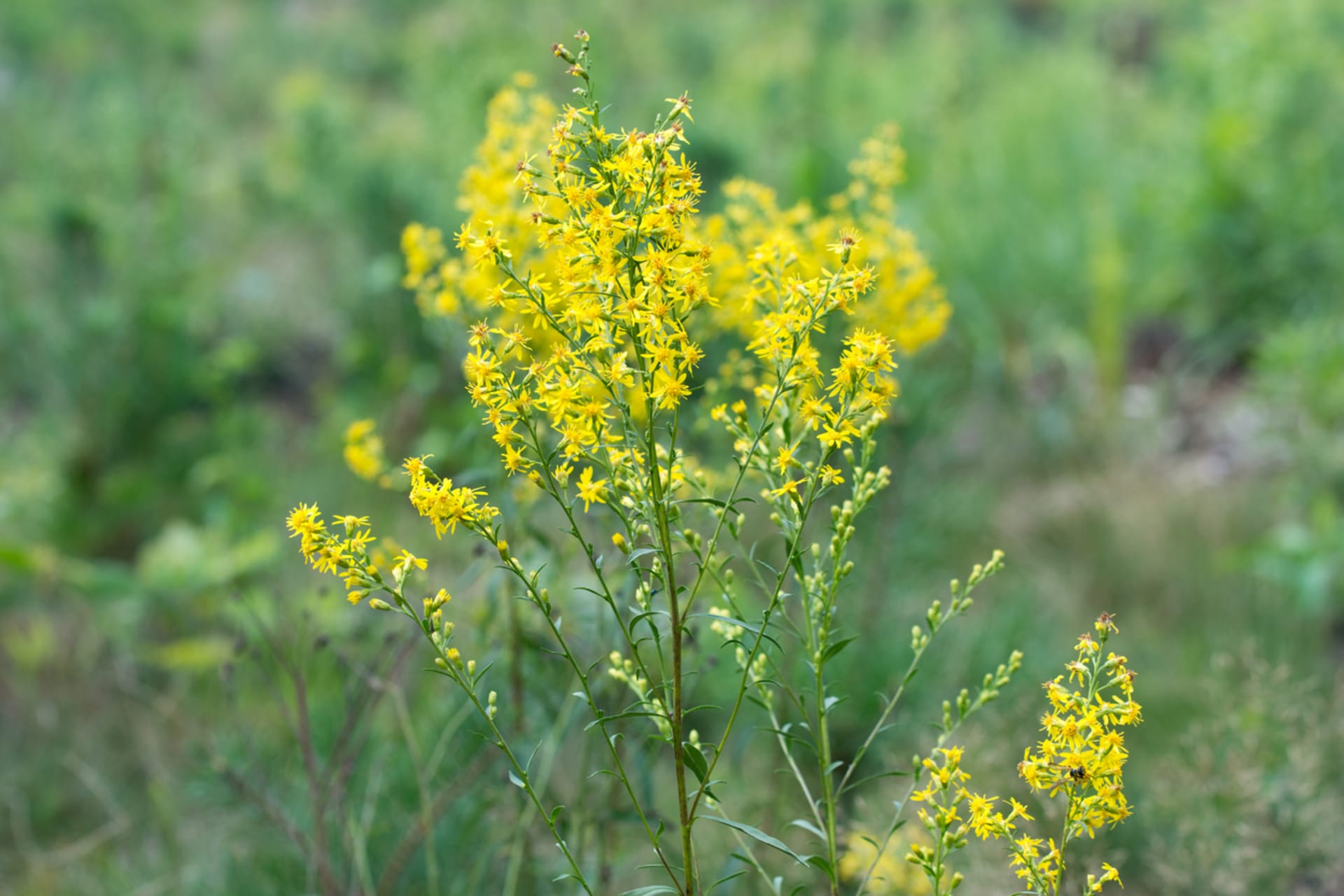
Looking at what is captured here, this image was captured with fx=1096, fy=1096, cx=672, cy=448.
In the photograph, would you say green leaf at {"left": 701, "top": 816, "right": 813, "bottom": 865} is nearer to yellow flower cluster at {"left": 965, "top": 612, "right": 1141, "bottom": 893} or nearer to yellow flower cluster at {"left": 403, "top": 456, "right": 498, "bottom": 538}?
yellow flower cluster at {"left": 965, "top": 612, "right": 1141, "bottom": 893}

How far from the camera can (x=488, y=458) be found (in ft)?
7.51

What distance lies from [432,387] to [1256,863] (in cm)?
382

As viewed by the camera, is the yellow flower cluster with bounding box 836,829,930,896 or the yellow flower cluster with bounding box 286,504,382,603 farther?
the yellow flower cluster with bounding box 836,829,930,896

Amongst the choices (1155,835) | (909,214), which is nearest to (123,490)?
(909,214)

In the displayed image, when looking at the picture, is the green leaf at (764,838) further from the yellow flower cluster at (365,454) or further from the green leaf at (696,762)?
the yellow flower cluster at (365,454)

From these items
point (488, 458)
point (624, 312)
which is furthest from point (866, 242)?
point (624, 312)

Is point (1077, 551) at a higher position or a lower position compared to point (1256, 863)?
higher

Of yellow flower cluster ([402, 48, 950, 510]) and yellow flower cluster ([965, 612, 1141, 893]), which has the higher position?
yellow flower cluster ([402, 48, 950, 510])

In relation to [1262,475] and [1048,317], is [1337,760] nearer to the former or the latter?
[1262,475]

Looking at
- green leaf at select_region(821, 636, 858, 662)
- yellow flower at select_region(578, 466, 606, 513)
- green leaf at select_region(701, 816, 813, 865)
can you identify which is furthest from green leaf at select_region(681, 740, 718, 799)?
yellow flower at select_region(578, 466, 606, 513)

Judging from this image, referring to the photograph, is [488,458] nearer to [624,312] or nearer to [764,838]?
[624,312]

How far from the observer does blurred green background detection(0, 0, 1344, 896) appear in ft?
8.39

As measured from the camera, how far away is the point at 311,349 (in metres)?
6.19

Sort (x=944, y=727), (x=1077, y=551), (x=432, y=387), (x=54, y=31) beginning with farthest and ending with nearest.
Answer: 1. (x=54, y=31)
2. (x=432, y=387)
3. (x=1077, y=551)
4. (x=944, y=727)
